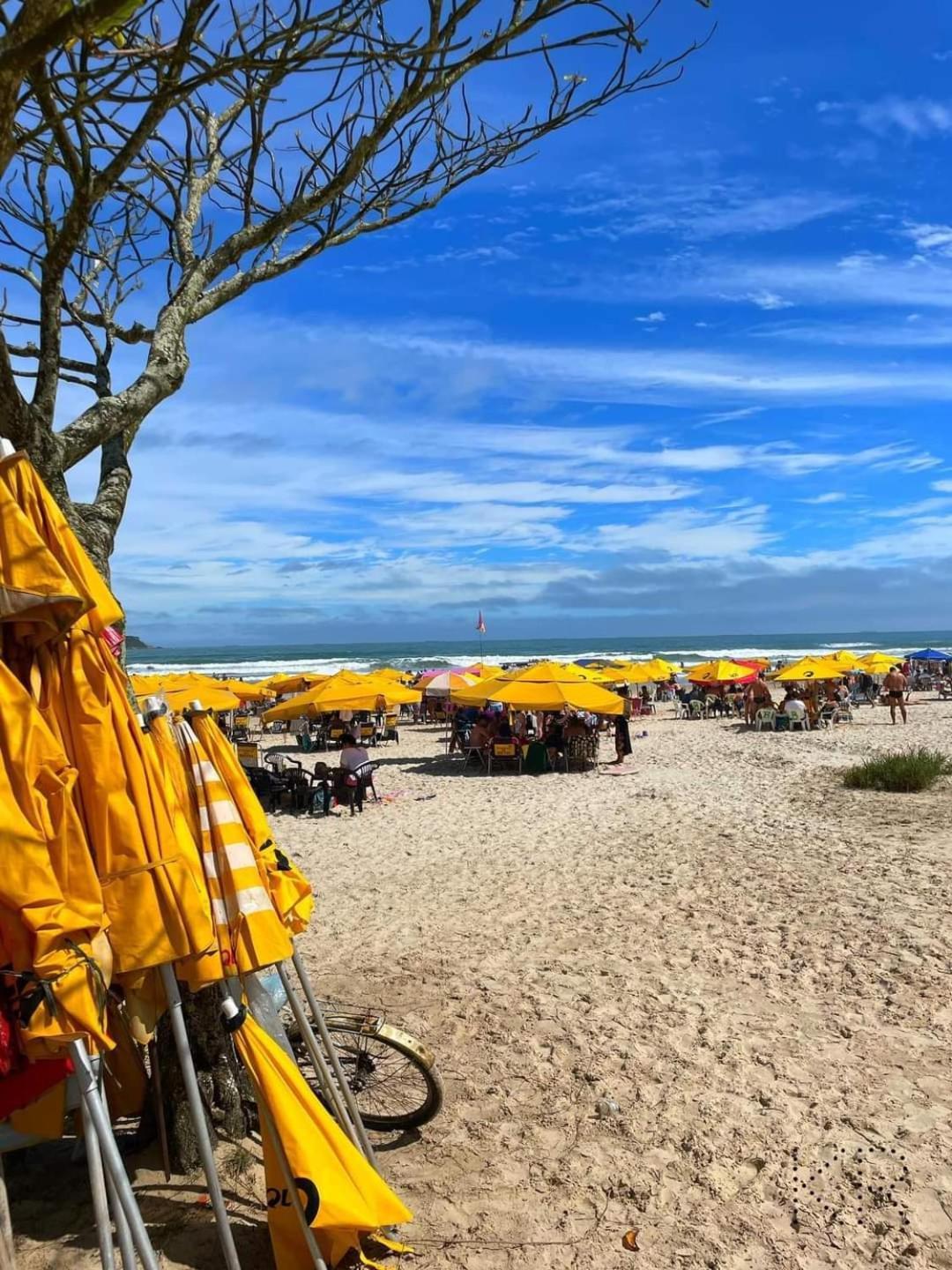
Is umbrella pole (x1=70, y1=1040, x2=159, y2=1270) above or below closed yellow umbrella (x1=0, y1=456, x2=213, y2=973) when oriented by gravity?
below

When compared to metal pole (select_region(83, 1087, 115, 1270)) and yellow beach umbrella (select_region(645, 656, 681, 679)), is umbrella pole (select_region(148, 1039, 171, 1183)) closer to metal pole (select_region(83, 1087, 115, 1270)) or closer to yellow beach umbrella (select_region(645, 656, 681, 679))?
metal pole (select_region(83, 1087, 115, 1270))

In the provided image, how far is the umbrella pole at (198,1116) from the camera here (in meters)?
2.52

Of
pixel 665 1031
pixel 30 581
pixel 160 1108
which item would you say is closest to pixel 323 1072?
pixel 160 1108

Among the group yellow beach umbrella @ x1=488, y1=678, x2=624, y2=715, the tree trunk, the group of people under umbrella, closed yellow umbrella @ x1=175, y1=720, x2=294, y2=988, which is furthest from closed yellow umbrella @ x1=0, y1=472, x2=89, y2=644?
yellow beach umbrella @ x1=488, y1=678, x2=624, y2=715

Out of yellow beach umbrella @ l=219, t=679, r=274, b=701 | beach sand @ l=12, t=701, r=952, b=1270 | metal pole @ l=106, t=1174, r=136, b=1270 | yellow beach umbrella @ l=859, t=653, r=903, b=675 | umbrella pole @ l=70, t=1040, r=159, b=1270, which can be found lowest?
beach sand @ l=12, t=701, r=952, b=1270

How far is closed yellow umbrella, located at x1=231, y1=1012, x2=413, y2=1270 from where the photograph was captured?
2672mm

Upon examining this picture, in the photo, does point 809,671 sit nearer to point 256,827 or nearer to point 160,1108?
point 256,827

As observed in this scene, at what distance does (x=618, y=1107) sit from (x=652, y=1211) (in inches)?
27.7

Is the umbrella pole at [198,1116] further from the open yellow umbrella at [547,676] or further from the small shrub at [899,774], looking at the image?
the open yellow umbrella at [547,676]

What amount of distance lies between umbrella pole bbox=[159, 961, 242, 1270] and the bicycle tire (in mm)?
1106

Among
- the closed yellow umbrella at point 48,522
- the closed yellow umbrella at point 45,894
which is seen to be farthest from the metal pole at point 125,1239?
the closed yellow umbrella at point 48,522

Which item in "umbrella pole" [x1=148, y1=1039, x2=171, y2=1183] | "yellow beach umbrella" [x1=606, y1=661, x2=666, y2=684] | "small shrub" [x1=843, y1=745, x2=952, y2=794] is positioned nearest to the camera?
"umbrella pole" [x1=148, y1=1039, x2=171, y2=1183]

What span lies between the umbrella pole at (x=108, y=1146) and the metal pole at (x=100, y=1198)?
16mm

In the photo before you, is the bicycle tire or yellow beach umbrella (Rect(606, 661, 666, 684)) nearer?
the bicycle tire
